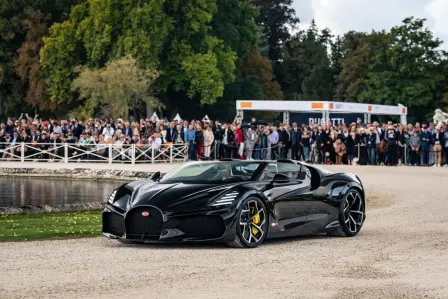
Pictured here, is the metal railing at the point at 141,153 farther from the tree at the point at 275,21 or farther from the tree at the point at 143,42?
the tree at the point at 275,21

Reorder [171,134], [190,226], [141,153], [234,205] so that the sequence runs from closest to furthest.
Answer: [190,226], [234,205], [141,153], [171,134]

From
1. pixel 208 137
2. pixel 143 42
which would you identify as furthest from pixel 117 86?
pixel 208 137

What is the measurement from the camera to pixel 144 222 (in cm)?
1505

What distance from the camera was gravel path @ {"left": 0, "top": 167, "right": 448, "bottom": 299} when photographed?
35.3 feet

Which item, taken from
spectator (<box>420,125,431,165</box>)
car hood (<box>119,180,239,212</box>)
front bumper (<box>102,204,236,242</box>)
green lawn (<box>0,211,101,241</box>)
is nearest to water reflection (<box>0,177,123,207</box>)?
green lawn (<box>0,211,101,241</box>)

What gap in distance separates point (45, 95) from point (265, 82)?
32.3 meters

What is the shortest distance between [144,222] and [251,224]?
4.98ft

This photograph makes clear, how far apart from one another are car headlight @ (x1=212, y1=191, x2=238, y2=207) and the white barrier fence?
3314 centimetres

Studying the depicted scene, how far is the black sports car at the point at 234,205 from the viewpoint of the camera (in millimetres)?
14922

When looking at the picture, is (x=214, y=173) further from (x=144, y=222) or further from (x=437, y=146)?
(x=437, y=146)

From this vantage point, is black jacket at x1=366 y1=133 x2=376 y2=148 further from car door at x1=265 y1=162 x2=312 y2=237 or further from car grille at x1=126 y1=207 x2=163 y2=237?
car grille at x1=126 y1=207 x2=163 y2=237

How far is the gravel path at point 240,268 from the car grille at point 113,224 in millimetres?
233

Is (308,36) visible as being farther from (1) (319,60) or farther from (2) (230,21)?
(2) (230,21)

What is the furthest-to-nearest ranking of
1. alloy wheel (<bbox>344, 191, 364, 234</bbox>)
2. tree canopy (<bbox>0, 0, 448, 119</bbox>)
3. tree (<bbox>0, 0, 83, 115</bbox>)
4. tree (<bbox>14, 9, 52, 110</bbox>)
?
tree (<bbox>0, 0, 83, 115</bbox>) < tree (<bbox>14, 9, 52, 110</bbox>) < tree canopy (<bbox>0, 0, 448, 119</bbox>) < alloy wheel (<bbox>344, 191, 364, 234</bbox>)
